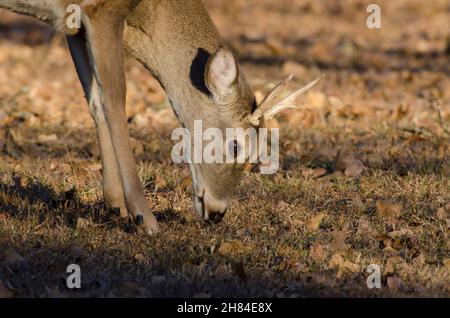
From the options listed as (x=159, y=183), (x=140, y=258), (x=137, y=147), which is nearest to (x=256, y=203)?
(x=159, y=183)

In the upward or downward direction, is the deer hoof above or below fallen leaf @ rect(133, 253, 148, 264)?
above

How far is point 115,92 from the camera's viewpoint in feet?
18.4

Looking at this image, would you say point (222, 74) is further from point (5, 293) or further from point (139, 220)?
point (5, 293)

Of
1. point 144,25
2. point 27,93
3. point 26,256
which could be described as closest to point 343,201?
point 144,25

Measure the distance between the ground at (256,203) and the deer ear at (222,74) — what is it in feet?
2.42

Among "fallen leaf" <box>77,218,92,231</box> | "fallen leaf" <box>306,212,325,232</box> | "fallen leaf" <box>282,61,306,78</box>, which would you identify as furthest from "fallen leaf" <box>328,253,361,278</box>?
"fallen leaf" <box>282,61,306,78</box>

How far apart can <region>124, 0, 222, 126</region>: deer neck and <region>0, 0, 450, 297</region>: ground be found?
0.66 meters

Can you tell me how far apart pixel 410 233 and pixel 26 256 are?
2.12 metres

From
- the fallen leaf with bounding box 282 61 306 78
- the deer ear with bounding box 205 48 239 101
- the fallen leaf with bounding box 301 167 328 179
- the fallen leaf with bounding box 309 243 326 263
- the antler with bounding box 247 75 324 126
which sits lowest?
the fallen leaf with bounding box 309 243 326 263

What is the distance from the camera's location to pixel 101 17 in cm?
550

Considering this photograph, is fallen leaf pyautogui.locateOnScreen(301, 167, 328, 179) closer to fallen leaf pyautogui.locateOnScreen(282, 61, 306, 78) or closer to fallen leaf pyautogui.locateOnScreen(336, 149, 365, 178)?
fallen leaf pyautogui.locateOnScreen(336, 149, 365, 178)

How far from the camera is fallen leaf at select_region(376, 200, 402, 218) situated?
577 centimetres

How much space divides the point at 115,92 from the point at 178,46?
1.70 feet
